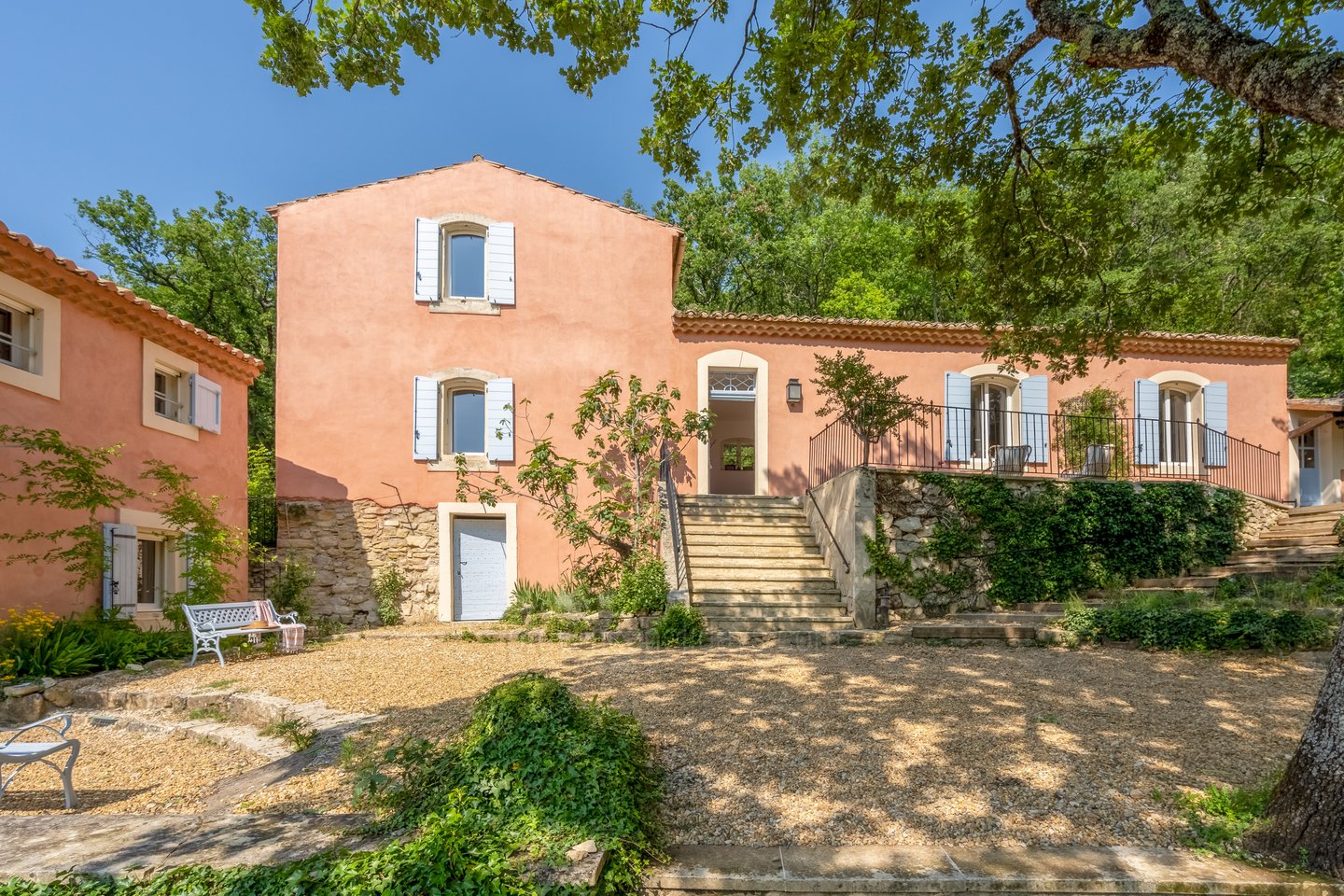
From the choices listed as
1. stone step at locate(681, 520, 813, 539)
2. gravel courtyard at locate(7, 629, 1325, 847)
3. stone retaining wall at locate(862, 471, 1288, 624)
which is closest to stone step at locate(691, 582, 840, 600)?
stone retaining wall at locate(862, 471, 1288, 624)

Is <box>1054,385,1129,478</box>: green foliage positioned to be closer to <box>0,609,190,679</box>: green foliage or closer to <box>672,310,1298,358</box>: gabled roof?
<box>672,310,1298,358</box>: gabled roof

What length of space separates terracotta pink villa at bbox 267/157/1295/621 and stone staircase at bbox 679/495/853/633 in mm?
1047

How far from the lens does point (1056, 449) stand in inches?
451

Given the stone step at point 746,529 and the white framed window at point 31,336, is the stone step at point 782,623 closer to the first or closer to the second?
the stone step at point 746,529

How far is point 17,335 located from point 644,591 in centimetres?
717

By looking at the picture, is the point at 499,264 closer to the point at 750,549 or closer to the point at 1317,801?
the point at 750,549

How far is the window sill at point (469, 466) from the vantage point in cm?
1064

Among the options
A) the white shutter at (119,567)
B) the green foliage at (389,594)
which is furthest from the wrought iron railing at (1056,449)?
the white shutter at (119,567)

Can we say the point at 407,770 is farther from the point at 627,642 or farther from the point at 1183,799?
the point at 627,642

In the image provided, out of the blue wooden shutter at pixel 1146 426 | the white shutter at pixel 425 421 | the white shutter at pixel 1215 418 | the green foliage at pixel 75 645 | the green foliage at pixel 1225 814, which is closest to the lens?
the green foliage at pixel 1225 814

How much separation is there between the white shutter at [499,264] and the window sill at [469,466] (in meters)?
2.68

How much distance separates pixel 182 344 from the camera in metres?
8.77

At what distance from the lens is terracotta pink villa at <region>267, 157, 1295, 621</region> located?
10508 millimetres

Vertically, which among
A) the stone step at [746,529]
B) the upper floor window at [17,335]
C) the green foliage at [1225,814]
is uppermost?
the upper floor window at [17,335]
